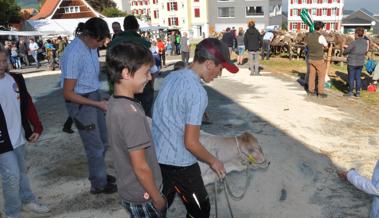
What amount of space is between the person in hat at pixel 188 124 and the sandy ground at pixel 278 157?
1532 millimetres

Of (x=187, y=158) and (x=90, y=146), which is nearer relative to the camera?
(x=187, y=158)

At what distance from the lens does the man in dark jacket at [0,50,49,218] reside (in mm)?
3461

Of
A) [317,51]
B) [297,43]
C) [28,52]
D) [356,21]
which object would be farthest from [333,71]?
[356,21]

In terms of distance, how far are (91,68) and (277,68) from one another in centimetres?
1352

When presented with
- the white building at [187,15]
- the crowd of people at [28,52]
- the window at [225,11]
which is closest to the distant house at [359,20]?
the window at [225,11]

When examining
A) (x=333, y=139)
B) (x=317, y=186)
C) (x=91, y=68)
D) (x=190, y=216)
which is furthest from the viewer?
(x=333, y=139)

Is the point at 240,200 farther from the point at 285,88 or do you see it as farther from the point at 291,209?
the point at 285,88

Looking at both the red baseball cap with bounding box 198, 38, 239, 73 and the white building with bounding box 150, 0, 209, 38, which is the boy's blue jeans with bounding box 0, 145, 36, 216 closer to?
the red baseball cap with bounding box 198, 38, 239, 73

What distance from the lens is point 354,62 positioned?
400 inches

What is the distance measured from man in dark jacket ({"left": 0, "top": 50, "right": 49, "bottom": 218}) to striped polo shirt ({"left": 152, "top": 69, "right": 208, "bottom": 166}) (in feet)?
5.00

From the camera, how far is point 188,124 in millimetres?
2633

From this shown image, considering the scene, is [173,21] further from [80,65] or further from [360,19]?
[80,65]

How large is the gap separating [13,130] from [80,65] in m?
0.94

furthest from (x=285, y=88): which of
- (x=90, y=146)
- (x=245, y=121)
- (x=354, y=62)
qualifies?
(x=90, y=146)
